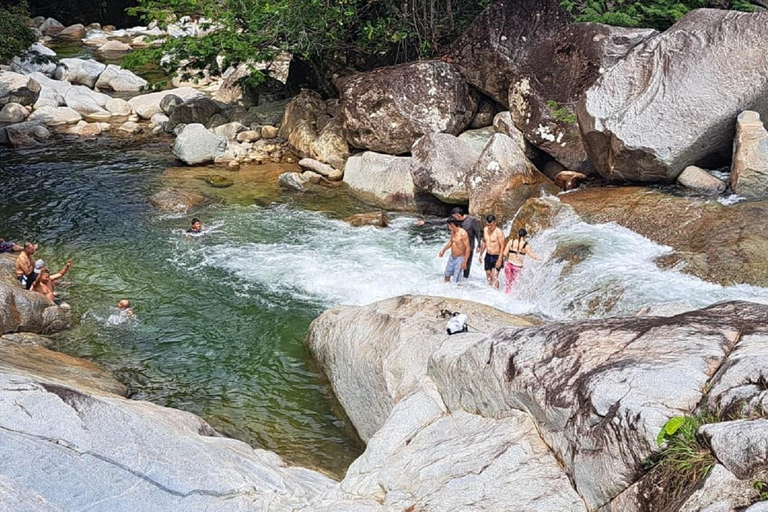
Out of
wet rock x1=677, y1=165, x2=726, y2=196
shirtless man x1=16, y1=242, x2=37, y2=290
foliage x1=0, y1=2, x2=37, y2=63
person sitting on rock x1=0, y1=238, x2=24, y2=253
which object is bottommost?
person sitting on rock x1=0, y1=238, x2=24, y2=253

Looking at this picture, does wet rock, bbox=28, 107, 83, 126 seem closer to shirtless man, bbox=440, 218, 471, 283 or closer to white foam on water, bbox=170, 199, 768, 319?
white foam on water, bbox=170, 199, 768, 319

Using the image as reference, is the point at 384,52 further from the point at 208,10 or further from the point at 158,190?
the point at 158,190

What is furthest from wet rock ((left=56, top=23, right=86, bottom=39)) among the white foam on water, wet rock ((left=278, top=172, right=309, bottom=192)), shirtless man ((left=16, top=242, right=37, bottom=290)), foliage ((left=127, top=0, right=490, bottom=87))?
shirtless man ((left=16, top=242, right=37, bottom=290))

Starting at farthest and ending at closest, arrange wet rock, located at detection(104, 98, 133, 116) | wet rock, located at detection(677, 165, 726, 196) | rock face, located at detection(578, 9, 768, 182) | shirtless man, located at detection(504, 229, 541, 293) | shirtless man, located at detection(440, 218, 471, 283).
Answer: wet rock, located at detection(104, 98, 133, 116), rock face, located at detection(578, 9, 768, 182), wet rock, located at detection(677, 165, 726, 196), shirtless man, located at detection(440, 218, 471, 283), shirtless man, located at detection(504, 229, 541, 293)

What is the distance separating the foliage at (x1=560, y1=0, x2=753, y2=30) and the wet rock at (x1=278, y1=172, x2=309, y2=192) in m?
7.57

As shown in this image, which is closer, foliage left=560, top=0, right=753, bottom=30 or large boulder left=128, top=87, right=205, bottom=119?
foliage left=560, top=0, right=753, bottom=30

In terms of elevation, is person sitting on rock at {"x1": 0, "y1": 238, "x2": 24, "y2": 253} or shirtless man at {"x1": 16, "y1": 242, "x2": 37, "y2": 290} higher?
shirtless man at {"x1": 16, "y1": 242, "x2": 37, "y2": 290}

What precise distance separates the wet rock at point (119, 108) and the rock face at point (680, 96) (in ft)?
58.3

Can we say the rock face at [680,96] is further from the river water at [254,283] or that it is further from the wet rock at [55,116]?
the wet rock at [55,116]

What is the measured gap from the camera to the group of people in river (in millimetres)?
13062

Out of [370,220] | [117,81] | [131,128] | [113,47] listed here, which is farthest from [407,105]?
[113,47]

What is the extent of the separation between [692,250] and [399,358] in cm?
593

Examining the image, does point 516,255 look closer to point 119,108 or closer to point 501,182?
point 501,182

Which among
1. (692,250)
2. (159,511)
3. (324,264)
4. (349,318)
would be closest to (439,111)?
(324,264)
